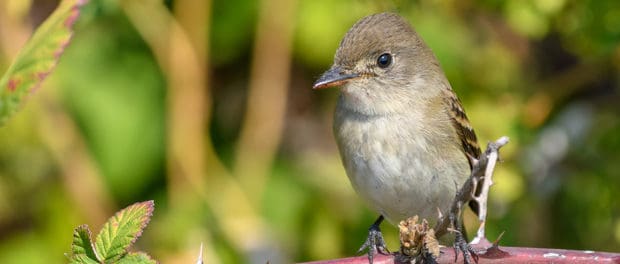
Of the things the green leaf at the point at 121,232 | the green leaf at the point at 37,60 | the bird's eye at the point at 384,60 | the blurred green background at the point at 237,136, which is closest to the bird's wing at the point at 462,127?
the bird's eye at the point at 384,60

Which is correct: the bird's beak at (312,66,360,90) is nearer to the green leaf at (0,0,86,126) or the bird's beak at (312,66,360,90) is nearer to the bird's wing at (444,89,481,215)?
the bird's wing at (444,89,481,215)

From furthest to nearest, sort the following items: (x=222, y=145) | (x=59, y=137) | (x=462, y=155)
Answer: (x=222, y=145), (x=59, y=137), (x=462, y=155)

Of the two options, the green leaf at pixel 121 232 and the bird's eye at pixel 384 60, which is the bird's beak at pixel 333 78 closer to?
the bird's eye at pixel 384 60

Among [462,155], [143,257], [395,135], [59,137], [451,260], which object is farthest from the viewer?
[59,137]

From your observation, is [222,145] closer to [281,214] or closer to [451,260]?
[281,214]

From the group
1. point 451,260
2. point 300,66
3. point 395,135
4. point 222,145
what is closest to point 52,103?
point 222,145

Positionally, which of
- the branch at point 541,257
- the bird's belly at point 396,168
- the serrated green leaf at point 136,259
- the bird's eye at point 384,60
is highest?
the bird's eye at point 384,60
